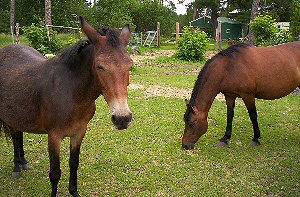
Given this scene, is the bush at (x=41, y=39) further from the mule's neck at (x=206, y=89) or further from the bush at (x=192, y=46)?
the mule's neck at (x=206, y=89)

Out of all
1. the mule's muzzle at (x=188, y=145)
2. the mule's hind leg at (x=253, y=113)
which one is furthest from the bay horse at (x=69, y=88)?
the mule's hind leg at (x=253, y=113)

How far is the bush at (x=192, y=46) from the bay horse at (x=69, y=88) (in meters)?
11.8

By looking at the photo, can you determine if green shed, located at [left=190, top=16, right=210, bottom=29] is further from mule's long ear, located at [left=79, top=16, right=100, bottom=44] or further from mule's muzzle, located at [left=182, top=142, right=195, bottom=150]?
mule's long ear, located at [left=79, top=16, right=100, bottom=44]

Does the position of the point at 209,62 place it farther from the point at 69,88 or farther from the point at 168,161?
the point at 69,88

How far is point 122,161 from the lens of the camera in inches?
177

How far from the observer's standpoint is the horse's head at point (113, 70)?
7.25 feet

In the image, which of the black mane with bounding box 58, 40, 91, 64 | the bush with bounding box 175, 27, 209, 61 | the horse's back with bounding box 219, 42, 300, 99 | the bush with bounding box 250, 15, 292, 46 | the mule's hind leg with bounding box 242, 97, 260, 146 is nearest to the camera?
the black mane with bounding box 58, 40, 91, 64

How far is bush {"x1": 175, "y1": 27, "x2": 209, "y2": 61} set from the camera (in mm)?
14719

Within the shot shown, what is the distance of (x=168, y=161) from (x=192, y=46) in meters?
10.9

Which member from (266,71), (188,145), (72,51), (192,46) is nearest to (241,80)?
(266,71)

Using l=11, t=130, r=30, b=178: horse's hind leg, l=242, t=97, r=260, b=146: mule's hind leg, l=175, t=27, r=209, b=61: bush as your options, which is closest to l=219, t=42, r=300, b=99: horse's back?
l=242, t=97, r=260, b=146: mule's hind leg

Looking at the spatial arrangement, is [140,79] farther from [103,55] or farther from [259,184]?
[103,55]

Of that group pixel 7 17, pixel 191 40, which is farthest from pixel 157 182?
pixel 7 17

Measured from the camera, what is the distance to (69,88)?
284cm
